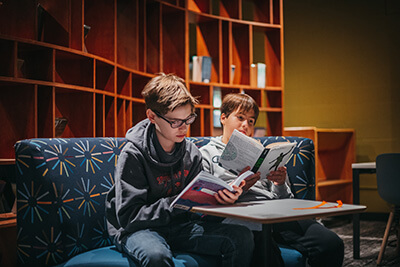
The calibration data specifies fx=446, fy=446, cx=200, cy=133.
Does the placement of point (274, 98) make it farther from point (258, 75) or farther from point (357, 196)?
point (357, 196)

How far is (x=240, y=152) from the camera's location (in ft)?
6.48

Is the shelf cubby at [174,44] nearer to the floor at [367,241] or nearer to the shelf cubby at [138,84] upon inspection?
the shelf cubby at [138,84]

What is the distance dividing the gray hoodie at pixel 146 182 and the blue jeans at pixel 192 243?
58 mm

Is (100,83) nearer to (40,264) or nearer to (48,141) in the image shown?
(48,141)

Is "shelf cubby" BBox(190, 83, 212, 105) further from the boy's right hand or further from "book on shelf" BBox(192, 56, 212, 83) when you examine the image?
the boy's right hand

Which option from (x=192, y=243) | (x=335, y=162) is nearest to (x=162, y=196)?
(x=192, y=243)

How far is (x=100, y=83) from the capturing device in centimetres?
344

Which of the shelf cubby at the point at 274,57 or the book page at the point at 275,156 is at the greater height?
the shelf cubby at the point at 274,57

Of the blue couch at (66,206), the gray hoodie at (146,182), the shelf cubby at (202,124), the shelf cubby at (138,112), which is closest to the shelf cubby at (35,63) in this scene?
the blue couch at (66,206)

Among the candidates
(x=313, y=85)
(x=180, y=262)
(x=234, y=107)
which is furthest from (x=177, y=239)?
(x=313, y=85)

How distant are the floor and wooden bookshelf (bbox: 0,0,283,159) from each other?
1.29 m

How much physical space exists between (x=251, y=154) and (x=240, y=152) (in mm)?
50

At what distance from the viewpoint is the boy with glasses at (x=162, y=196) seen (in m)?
1.77

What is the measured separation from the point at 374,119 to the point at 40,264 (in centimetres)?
492
